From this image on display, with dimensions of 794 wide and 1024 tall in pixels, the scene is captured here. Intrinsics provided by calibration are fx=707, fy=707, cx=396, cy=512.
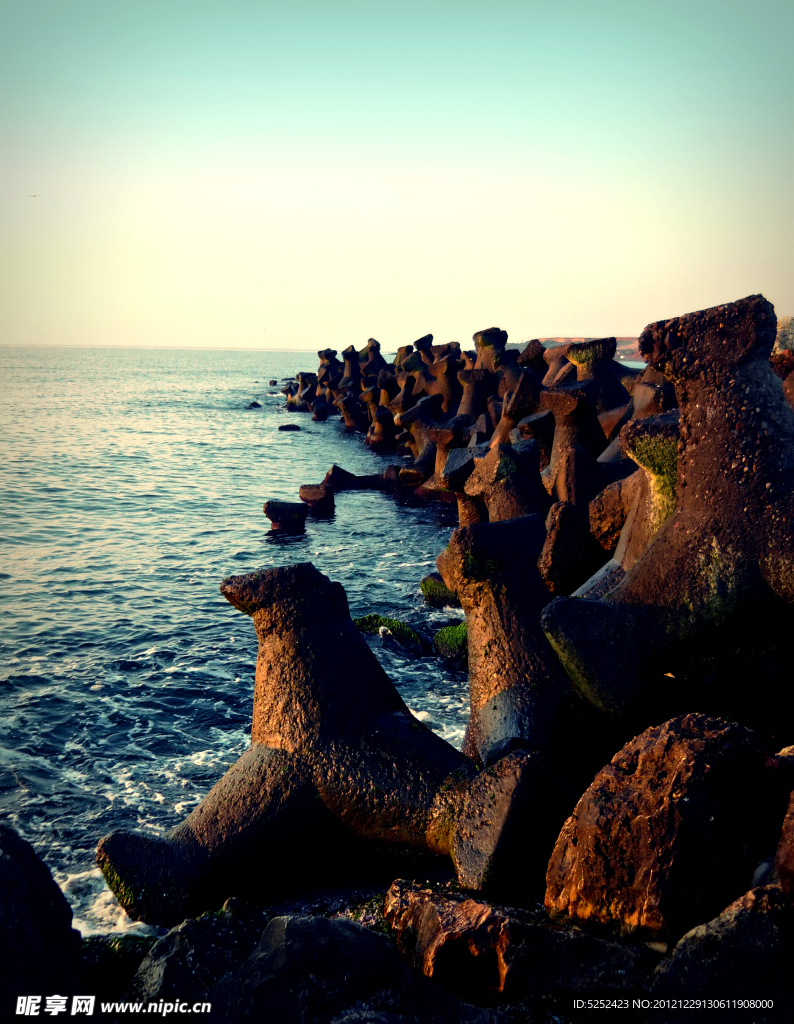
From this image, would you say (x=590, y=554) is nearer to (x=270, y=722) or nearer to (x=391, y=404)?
(x=270, y=722)

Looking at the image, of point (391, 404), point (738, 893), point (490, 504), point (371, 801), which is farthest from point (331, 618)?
point (391, 404)

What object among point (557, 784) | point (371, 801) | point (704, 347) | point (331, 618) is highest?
point (704, 347)

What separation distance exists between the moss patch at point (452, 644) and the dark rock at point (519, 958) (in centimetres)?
419

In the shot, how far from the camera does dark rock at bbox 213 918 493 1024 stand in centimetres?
177

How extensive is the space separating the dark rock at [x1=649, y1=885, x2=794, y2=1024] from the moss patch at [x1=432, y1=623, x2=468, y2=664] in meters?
4.50

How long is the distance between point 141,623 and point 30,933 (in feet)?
20.5

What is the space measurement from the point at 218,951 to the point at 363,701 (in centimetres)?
149

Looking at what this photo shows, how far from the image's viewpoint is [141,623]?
25.7 feet

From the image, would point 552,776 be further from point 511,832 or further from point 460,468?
point 460,468

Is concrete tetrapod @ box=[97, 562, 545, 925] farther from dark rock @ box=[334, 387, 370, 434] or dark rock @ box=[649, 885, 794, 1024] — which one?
dark rock @ box=[334, 387, 370, 434]

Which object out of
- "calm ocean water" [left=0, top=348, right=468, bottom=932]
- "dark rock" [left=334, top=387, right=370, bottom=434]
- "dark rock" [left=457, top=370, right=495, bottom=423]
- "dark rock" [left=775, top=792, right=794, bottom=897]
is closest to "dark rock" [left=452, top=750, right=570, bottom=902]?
"dark rock" [left=775, top=792, right=794, bottom=897]

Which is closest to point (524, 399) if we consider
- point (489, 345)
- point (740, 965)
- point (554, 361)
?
point (554, 361)

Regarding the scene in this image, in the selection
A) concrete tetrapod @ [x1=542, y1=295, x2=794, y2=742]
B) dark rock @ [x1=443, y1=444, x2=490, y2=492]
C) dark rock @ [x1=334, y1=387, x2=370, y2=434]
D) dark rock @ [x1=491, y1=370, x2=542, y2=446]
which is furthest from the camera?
dark rock @ [x1=334, y1=387, x2=370, y2=434]

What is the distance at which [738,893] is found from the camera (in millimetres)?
2010
